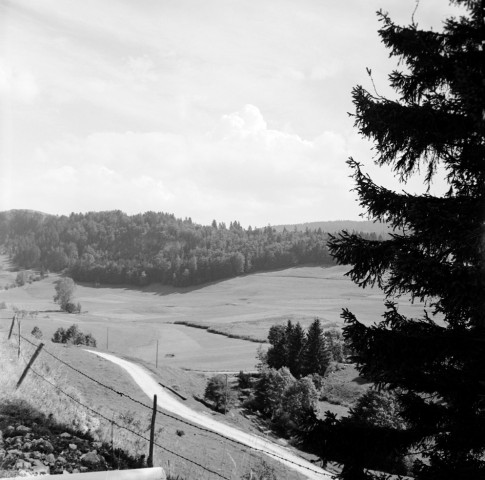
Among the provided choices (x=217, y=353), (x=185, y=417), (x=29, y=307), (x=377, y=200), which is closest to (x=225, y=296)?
(x=29, y=307)

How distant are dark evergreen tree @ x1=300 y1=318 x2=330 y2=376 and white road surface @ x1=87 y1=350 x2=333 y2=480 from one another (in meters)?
31.0

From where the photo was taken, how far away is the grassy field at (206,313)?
8919cm

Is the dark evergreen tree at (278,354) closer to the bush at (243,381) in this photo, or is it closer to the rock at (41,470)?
the bush at (243,381)

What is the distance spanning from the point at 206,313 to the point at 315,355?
79351 millimetres

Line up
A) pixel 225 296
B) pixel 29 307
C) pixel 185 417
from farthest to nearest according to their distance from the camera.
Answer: pixel 225 296 < pixel 29 307 < pixel 185 417

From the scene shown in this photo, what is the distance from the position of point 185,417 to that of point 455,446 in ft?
106

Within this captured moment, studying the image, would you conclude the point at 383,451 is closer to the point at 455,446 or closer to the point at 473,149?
the point at 455,446

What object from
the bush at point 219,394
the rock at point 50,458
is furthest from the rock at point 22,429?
the bush at point 219,394

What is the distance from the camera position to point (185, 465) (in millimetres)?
18109

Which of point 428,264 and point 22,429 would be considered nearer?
point 428,264

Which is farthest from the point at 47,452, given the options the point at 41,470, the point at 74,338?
the point at 74,338

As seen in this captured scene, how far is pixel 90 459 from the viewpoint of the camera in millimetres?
10336

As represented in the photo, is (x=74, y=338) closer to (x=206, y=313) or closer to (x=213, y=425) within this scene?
(x=213, y=425)

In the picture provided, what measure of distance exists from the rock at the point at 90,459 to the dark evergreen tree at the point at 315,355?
64472mm
